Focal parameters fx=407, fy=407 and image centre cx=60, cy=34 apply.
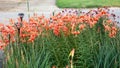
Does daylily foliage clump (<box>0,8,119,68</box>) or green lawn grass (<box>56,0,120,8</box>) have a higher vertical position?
daylily foliage clump (<box>0,8,119,68</box>)

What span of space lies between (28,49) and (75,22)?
817 mm

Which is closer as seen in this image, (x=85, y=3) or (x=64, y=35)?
(x=64, y=35)

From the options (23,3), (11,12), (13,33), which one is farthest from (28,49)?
(23,3)

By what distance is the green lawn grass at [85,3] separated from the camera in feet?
59.2

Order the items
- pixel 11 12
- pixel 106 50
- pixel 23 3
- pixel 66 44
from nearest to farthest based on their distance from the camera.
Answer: pixel 106 50
pixel 66 44
pixel 11 12
pixel 23 3

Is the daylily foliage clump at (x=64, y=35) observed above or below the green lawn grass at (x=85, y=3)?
above

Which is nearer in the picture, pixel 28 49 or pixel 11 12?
pixel 28 49

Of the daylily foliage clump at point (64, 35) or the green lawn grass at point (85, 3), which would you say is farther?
the green lawn grass at point (85, 3)

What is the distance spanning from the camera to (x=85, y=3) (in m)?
18.8

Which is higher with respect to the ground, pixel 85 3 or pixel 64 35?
pixel 64 35

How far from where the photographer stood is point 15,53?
5.50 metres

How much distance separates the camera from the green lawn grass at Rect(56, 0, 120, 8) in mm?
18031

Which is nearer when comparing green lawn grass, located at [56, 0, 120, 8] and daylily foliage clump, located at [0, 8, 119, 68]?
daylily foliage clump, located at [0, 8, 119, 68]

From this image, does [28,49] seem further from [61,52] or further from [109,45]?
[109,45]
